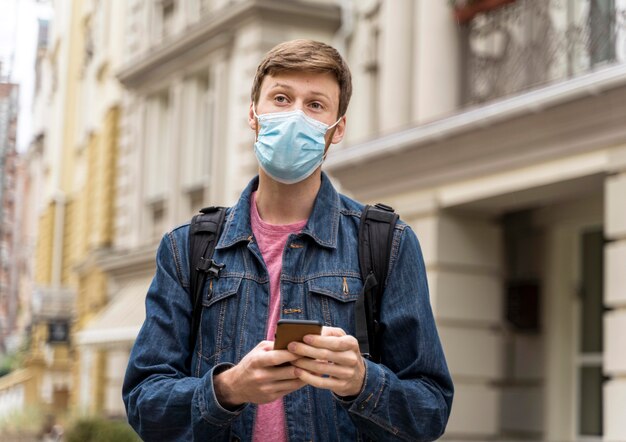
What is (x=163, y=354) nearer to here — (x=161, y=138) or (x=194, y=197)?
(x=194, y=197)

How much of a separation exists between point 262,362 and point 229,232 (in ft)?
1.74

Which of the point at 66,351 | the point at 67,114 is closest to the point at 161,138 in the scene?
the point at 67,114

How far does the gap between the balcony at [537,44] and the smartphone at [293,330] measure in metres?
7.38

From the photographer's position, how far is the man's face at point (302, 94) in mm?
2689

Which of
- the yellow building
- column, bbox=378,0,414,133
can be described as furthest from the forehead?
the yellow building

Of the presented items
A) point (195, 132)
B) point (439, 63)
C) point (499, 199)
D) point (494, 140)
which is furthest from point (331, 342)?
point (195, 132)

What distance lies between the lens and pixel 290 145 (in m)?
2.69

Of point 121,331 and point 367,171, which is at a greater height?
point 367,171

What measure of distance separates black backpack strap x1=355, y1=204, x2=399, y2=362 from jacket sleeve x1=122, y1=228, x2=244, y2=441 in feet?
1.08

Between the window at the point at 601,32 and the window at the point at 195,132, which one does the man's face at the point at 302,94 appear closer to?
the window at the point at 601,32

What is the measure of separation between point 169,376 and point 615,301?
23.8ft

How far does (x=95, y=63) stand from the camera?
26281 millimetres

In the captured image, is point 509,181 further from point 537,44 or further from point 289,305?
point 289,305

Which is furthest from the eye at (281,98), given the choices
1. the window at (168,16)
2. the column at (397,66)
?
the window at (168,16)
